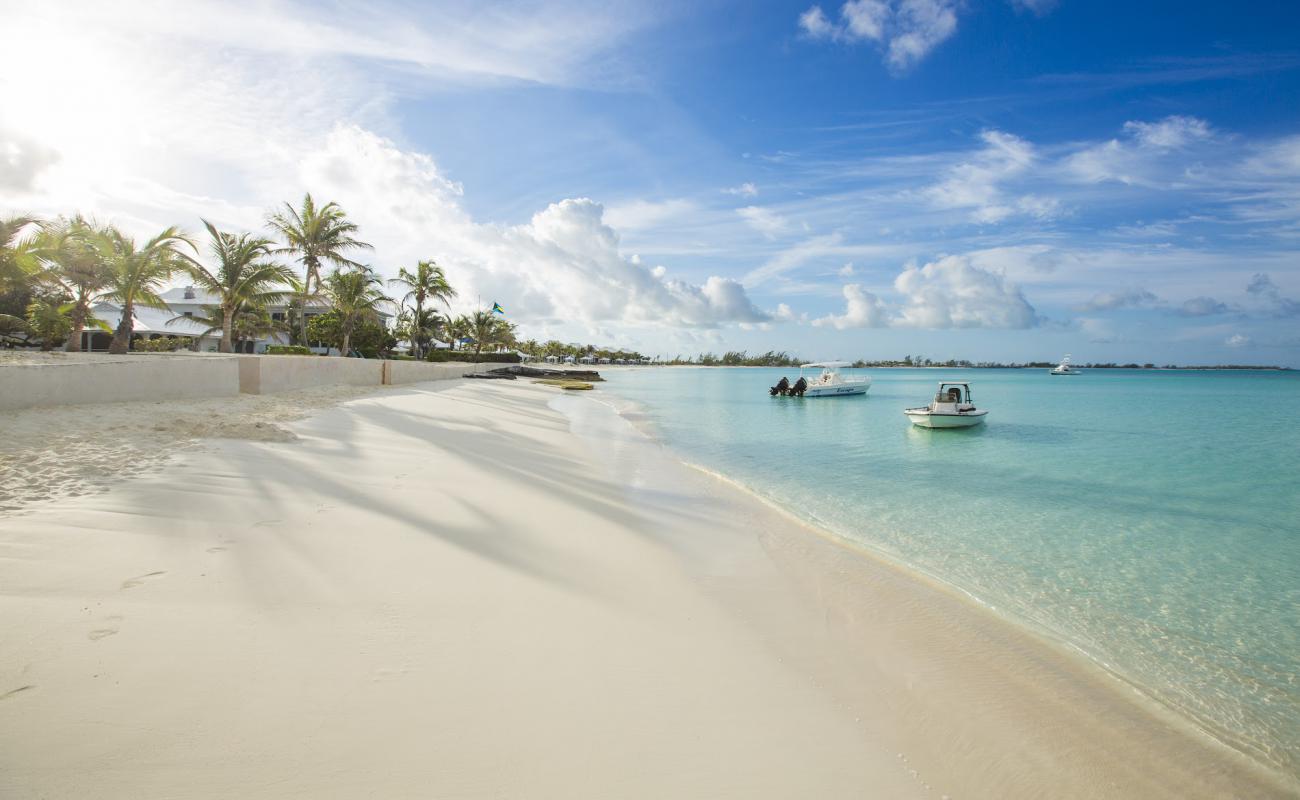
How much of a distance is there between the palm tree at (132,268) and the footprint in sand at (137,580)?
81.6 feet

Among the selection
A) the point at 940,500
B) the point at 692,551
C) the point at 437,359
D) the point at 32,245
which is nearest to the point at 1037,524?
the point at 940,500

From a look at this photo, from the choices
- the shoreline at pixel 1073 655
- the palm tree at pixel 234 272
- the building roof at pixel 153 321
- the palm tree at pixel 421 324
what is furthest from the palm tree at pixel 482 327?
the shoreline at pixel 1073 655

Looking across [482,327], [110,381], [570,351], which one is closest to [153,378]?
[110,381]

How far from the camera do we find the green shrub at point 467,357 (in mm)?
54997

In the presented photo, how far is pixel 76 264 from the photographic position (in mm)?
19859

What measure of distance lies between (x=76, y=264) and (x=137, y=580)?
963 inches

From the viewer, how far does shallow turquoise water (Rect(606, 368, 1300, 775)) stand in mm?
4656

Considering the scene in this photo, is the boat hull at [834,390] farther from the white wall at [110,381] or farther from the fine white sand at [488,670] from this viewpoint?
the fine white sand at [488,670]

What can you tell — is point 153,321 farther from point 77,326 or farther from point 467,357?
point 467,357

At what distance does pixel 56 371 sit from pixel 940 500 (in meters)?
15.7

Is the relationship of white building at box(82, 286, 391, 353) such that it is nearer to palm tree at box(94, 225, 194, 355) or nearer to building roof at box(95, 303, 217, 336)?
building roof at box(95, 303, 217, 336)

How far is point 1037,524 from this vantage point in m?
9.03

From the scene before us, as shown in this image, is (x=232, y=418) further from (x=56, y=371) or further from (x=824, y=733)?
(x=824, y=733)

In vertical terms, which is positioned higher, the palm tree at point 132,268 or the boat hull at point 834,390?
the palm tree at point 132,268
